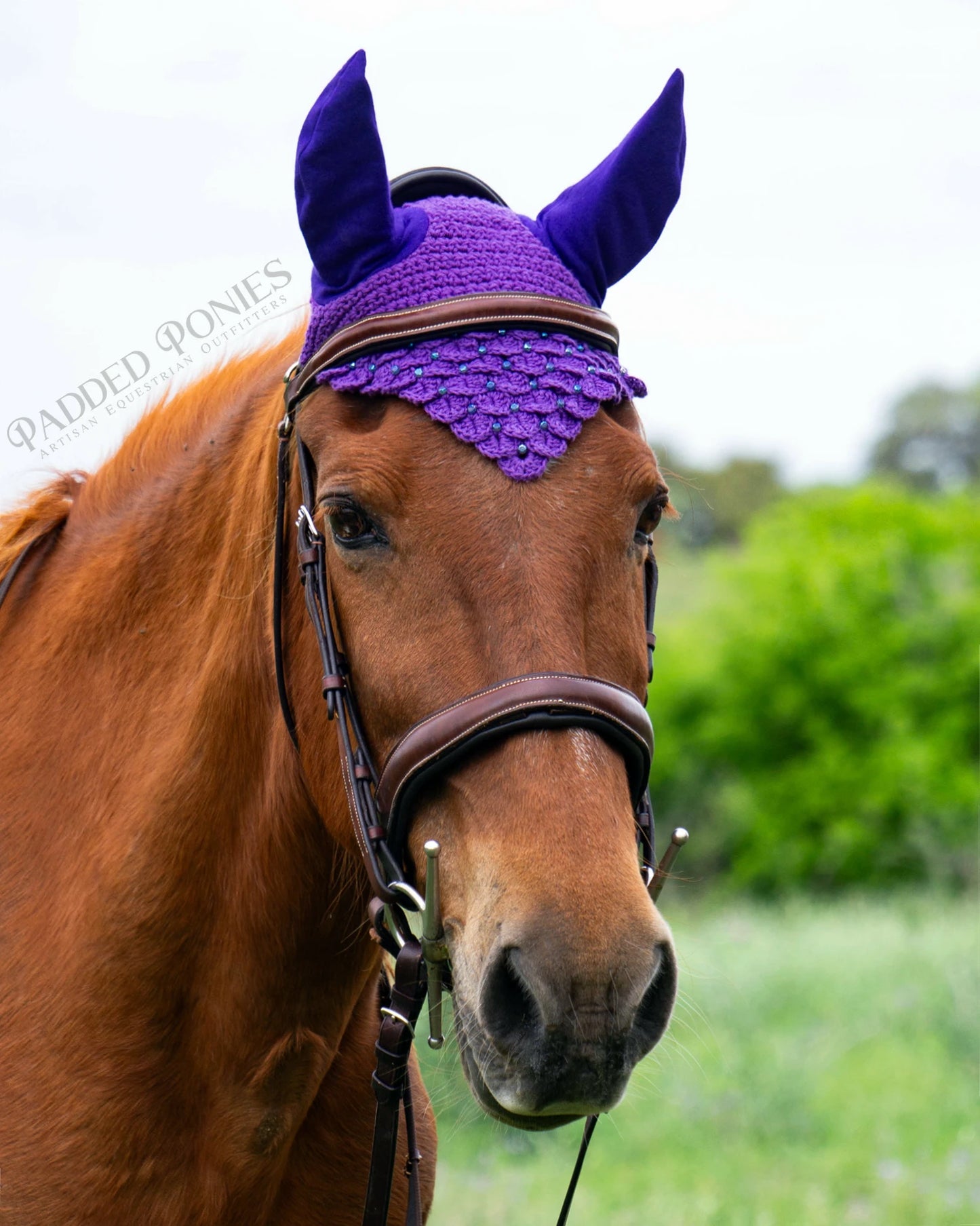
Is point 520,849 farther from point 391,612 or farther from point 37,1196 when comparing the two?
point 37,1196

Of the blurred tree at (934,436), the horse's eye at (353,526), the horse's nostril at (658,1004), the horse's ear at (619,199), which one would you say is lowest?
the blurred tree at (934,436)

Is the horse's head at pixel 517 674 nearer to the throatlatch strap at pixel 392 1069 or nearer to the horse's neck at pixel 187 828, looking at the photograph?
the throatlatch strap at pixel 392 1069

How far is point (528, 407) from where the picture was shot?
2229mm

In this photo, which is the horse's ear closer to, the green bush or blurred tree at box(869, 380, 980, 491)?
the green bush

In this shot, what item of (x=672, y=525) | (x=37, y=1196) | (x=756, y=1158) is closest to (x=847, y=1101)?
(x=756, y=1158)

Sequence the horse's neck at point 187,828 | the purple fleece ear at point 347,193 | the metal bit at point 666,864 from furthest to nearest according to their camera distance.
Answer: the horse's neck at point 187,828 < the metal bit at point 666,864 < the purple fleece ear at point 347,193

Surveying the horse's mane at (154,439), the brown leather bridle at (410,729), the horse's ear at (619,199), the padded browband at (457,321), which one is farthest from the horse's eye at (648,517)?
A: the horse's mane at (154,439)

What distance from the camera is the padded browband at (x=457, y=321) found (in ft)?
7.65

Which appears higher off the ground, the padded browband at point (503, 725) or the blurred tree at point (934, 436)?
the padded browband at point (503, 725)

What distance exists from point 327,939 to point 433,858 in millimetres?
649

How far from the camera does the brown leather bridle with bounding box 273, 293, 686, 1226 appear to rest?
6.77 ft

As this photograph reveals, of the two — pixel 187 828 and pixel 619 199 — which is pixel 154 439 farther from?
pixel 619 199

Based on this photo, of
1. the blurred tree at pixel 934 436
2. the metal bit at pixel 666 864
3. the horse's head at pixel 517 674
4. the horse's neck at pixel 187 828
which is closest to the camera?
the horse's head at pixel 517 674

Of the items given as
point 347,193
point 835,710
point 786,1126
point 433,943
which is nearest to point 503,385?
point 347,193
